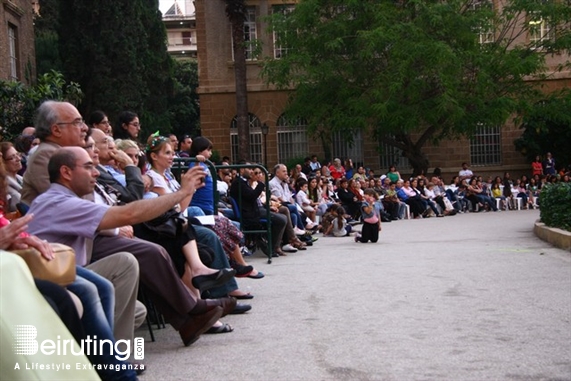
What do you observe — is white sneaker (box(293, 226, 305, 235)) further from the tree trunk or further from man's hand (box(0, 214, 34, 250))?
the tree trunk

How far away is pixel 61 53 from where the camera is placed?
37.7 metres

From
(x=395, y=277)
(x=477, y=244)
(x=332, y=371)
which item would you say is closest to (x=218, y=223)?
(x=395, y=277)

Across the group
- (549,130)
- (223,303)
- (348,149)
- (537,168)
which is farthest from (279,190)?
(348,149)

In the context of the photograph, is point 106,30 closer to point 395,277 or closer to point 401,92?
point 401,92

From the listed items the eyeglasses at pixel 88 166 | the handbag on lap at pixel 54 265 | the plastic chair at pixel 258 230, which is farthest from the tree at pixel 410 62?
the handbag on lap at pixel 54 265

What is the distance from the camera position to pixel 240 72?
40.2 metres

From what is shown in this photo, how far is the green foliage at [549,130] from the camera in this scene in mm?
38688

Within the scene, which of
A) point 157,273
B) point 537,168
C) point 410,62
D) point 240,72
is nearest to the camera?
point 157,273

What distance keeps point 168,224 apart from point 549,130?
3540 cm

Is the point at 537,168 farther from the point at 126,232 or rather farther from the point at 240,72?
the point at 126,232

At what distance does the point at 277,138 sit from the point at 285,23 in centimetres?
736

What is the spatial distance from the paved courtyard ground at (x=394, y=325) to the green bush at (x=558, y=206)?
9.49 feet

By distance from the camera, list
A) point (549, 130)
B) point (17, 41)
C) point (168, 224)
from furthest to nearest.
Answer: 1. point (549, 130)
2. point (17, 41)
3. point (168, 224)

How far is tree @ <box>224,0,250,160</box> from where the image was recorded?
40.2m
